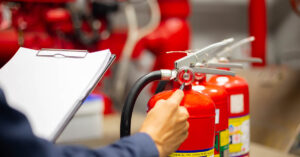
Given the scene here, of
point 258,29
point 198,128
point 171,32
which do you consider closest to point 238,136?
point 198,128

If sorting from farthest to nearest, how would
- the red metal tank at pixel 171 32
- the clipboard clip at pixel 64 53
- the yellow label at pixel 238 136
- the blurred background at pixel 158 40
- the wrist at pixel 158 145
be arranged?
the red metal tank at pixel 171 32 → the blurred background at pixel 158 40 → the yellow label at pixel 238 136 → the clipboard clip at pixel 64 53 → the wrist at pixel 158 145

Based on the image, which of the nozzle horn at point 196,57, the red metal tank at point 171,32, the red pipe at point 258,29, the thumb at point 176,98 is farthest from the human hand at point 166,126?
the red pipe at point 258,29

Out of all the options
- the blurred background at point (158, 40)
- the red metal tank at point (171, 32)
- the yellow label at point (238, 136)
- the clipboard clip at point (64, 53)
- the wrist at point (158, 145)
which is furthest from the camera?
the red metal tank at point (171, 32)

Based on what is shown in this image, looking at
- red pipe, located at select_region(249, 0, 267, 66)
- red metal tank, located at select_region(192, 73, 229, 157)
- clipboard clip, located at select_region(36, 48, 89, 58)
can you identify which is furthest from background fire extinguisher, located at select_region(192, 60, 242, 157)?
red pipe, located at select_region(249, 0, 267, 66)

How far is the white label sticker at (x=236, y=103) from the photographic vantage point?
73cm

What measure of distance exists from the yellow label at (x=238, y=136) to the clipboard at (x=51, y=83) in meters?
0.35

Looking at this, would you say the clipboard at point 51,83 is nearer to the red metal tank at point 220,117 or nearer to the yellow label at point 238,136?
the red metal tank at point 220,117

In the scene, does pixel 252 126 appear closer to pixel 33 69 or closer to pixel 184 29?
pixel 184 29

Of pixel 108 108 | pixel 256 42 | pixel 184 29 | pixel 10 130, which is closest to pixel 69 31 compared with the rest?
pixel 108 108

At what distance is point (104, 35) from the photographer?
1.79m

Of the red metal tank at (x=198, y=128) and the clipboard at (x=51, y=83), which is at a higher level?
the clipboard at (x=51, y=83)

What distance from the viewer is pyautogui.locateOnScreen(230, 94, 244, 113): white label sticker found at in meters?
0.73

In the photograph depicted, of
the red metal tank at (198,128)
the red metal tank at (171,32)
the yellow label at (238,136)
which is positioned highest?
the red metal tank at (171,32)

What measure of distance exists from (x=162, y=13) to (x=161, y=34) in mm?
148
